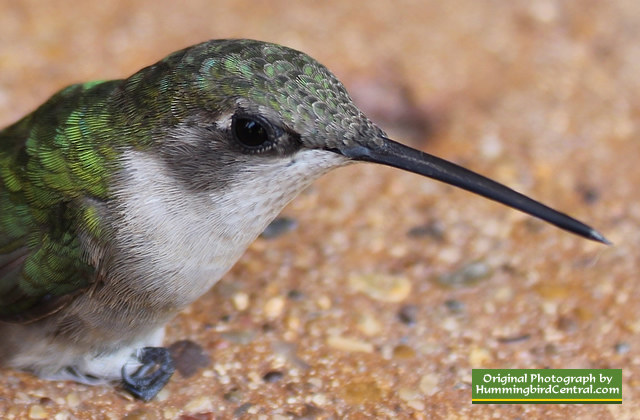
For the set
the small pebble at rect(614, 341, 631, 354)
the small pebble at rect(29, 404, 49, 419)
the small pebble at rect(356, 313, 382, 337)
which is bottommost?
the small pebble at rect(29, 404, 49, 419)

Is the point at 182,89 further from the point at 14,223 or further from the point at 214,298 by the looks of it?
the point at 214,298

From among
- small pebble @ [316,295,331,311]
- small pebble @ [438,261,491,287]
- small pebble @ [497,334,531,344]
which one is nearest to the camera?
small pebble @ [497,334,531,344]

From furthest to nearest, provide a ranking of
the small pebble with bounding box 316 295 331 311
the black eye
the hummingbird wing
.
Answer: the small pebble with bounding box 316 295 331 311 → the hummingbird wing → the black eye

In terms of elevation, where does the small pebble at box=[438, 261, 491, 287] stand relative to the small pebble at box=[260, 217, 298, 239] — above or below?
below

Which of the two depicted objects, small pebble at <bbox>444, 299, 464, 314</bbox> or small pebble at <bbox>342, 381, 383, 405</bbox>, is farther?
small pebble at <bbox>444, 299, 464, 314</bbox>

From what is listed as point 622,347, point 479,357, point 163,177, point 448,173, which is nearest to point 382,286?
point 479,357

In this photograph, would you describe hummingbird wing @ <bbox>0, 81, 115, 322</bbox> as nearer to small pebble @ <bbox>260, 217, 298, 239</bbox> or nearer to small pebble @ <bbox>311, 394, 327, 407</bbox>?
small pebble @ <bbox>311, 394, 327, 407</bbox>

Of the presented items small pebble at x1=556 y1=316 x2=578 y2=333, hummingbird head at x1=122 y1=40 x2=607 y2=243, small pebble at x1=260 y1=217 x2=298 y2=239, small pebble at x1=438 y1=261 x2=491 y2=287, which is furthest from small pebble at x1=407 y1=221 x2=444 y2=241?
hummingbird head at x1=122 y1=40 x2=607 y2=243
